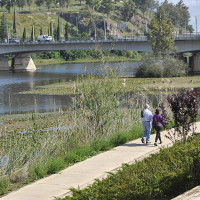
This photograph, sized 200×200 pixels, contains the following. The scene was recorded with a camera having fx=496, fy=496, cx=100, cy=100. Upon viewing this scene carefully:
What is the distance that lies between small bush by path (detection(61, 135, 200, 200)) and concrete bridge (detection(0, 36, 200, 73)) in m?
50.6

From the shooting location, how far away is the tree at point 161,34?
6662 centimetres

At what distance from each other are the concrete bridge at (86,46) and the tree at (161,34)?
6.36 metres

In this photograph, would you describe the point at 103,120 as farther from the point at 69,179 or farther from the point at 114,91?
the point at 69,179

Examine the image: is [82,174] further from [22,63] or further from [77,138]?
[22,63]

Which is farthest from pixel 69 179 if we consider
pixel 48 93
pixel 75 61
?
pixel 75 61

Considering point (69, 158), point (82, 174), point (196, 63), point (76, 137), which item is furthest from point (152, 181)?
point (196, 63)

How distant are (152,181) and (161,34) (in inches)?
2296

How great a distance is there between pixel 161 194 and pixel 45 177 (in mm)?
4455

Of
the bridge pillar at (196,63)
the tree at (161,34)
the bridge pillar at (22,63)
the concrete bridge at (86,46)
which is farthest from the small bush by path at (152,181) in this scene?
the bridge pillar at (22,63)

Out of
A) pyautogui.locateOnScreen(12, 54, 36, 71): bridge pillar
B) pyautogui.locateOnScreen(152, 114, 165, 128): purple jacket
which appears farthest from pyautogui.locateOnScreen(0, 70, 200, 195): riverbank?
pyautogui.locateOnScreen(12, 54, 36, 71): bridge pillar

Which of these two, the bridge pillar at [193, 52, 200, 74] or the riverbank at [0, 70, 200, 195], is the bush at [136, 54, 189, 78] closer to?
the bridge pillar at [193, 52, 200, 74]

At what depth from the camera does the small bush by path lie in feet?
32.1

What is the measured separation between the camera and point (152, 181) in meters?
10.1

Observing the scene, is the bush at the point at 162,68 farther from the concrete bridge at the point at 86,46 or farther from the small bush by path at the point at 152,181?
the small bush by path at the point at 152,181
